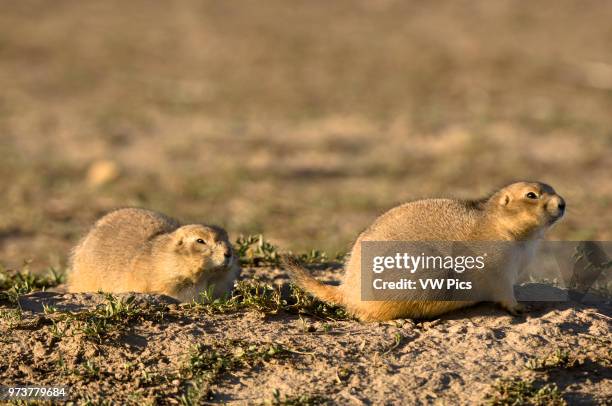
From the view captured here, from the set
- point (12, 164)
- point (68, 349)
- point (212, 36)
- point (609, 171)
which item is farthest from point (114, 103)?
point (68, 349)

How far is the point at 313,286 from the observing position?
6.05 meters

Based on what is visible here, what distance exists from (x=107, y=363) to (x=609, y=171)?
33.7ft

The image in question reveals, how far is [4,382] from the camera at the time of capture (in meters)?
5.36

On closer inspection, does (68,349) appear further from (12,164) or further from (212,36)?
(212,36)

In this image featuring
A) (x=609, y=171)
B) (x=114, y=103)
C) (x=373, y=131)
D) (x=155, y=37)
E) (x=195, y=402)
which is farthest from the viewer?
(x=155, y=37)

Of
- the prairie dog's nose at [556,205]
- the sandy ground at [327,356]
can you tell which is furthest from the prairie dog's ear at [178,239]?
the prairie dog's nose at [556,205]

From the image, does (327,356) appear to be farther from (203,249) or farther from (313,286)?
(203,249)

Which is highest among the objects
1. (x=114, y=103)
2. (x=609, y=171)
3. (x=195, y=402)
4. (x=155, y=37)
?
(x=155, y=37)

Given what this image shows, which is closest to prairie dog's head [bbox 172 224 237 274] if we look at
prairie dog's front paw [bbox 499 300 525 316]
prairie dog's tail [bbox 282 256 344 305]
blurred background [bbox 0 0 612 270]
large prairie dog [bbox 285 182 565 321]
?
prairie dog's tail [bbox 282 256 344 305]

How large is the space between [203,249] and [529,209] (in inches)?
90.2

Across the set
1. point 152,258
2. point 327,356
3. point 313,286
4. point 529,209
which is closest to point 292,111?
point 152,258

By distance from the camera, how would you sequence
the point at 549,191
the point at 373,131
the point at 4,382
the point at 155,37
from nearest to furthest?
the point at 4,382 → the point at 549,191 → the point at 373,131 → the point at 155,37

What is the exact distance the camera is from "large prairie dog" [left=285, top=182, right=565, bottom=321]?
5758 millimetres

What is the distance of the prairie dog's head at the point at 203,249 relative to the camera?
6707 millimetres
